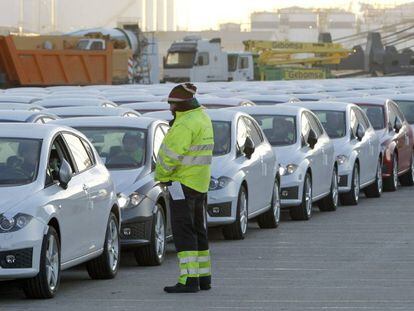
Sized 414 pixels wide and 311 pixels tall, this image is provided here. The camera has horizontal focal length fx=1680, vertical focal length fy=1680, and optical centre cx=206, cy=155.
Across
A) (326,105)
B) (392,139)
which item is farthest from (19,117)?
(392,139)

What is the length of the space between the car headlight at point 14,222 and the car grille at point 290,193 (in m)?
8.94

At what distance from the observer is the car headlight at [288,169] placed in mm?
20500

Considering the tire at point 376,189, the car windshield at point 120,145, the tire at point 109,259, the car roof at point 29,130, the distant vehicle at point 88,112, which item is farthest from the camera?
the tire at point 376,189

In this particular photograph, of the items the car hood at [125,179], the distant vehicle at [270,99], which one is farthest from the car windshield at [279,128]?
the car hood at [125,179]

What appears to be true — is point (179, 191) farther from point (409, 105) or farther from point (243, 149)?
point (409, 105)

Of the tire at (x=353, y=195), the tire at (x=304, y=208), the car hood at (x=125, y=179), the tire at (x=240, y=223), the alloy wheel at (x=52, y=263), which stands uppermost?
the car hood at (x=125, y=179)

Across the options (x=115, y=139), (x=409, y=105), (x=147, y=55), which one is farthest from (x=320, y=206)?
(x=147, y=55)

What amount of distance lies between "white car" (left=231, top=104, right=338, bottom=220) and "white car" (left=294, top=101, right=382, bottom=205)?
703 millimetres

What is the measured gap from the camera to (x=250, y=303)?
11797 mm

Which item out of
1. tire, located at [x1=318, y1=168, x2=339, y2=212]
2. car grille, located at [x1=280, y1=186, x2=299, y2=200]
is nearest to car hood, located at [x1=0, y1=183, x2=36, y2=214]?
car grille, located at [x1=280, y1=186, x2=299, y2=200]

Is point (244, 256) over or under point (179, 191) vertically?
under

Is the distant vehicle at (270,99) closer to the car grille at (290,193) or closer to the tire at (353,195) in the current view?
the tire at (353,195)

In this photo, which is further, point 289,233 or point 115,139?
point 289,233

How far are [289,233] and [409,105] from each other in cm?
1265
